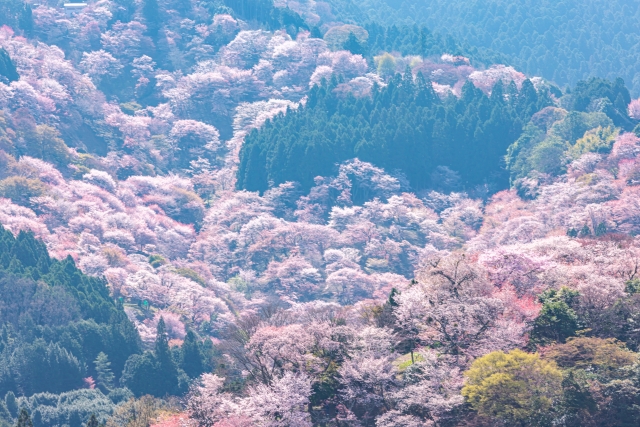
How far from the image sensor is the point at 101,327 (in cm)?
8431

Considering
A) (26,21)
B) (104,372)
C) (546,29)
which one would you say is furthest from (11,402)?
(546,29)

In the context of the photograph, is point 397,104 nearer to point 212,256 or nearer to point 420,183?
point 420,183

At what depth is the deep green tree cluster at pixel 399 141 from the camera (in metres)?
113

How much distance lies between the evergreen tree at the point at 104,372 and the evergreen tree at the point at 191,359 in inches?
198

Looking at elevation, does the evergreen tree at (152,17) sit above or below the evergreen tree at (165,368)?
above

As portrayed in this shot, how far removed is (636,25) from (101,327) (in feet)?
370

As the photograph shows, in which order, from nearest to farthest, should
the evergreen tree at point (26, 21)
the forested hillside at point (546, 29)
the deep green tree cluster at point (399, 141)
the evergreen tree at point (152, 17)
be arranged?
the deep green tree cluster at point (399, 141) → the evergreen tree at point (26, 21) → the evergreen tree at point (152, 17) → the forested hillside at point (546, 29)

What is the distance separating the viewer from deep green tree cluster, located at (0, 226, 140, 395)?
257 ft

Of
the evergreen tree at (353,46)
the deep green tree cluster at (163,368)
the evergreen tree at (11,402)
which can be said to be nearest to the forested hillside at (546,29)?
the evergreen tree at (353,46)

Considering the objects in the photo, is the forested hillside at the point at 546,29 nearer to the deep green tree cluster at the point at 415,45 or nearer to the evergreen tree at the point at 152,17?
the deep green tree cluster at the point at 415,45

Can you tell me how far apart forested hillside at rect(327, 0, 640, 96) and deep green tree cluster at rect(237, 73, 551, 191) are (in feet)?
131

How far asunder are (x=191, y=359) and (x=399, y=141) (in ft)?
127

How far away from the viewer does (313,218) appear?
357 feet

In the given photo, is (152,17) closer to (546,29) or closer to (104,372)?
(546,29)
